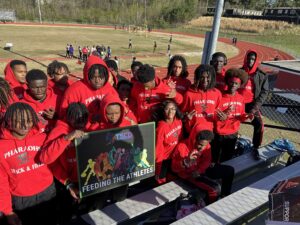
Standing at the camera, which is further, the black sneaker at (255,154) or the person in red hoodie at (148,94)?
the black sneaker at (255,154)

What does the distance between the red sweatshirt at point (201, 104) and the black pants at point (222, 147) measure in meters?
0.42

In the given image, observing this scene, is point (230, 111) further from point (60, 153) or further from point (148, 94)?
point (60, 153)

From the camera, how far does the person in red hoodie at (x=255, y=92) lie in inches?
197

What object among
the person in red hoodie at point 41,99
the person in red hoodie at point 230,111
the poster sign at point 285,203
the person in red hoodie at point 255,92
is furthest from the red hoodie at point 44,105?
the person in red hoodie at point 255,92

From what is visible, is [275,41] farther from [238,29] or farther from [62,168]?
[62,168]

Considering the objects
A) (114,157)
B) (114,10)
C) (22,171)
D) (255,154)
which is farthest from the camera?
(114,10)

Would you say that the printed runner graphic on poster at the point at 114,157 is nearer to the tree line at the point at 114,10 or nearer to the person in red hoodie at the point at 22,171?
the person in red hoodie at the point at 22,171

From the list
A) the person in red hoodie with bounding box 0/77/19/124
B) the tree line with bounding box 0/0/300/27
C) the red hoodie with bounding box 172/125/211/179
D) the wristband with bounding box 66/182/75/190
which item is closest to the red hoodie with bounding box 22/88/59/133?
the person in red hoodie with bounding box 0/77/19/124

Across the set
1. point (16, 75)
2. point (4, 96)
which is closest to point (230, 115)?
point (4, 96)

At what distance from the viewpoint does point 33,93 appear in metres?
3.61

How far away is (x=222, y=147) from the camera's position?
4719 millimetres

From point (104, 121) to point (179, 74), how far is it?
6.43 ft

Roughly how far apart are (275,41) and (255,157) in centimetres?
4861

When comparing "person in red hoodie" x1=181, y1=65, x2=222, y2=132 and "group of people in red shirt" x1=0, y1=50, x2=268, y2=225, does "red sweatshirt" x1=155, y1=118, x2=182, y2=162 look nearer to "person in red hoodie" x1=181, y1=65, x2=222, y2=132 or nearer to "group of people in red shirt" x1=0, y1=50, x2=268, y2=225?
"group of people in red shirt" x1=0, y1=50, x2=268, y2=225
